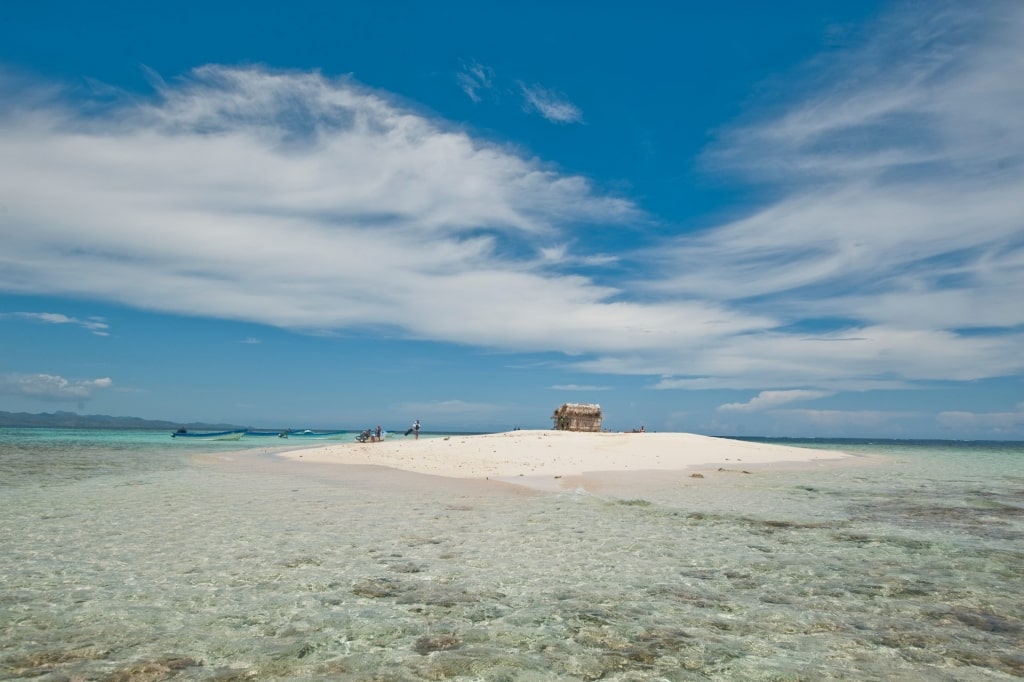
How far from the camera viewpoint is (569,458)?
134 feet

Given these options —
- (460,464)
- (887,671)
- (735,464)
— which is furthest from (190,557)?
(735,464)

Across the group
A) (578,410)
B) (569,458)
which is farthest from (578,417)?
(569,458)

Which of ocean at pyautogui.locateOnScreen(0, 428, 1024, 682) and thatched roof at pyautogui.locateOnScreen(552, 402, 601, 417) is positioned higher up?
thatched roof at pyautogui.locateOnScreen(552, 402, 601, 417)

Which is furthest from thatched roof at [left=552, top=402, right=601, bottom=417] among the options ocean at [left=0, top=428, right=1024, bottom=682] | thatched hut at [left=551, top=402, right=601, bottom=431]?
ocean at [left=0, top=428, right=1024, bottom=682]

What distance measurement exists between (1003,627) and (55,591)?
14.7 m

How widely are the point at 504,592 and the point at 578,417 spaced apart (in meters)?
62.5

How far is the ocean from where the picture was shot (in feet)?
24.1

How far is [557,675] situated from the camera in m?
6.98

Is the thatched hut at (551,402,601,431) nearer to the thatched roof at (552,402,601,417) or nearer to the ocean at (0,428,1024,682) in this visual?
the thatched roof at (552,402,601,417)

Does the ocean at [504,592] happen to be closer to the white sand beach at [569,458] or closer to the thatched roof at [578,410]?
the white sand beach at [569,458]

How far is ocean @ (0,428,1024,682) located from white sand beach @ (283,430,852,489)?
1212 centimetres

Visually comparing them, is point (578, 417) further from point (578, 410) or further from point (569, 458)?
point (569, 458)

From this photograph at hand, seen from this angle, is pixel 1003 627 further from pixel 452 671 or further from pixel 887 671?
pixel 452 671

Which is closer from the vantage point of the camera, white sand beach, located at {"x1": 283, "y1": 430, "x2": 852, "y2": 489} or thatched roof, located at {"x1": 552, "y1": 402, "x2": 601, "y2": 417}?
white sand beach, located at {"x1": 283, "y1": 430, "x2": 852, "y2": 489}
